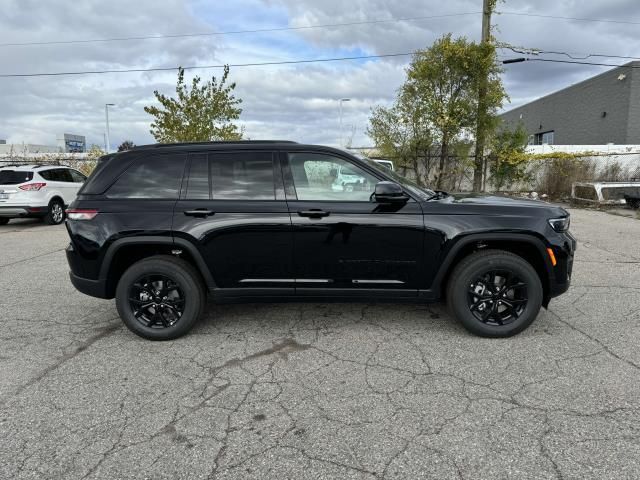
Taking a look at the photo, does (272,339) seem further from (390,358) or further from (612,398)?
(612,398)

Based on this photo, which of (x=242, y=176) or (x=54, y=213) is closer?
(x=242, y=176)

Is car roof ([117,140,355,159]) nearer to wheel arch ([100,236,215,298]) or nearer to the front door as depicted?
the front door

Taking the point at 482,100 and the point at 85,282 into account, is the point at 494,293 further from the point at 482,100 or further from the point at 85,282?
the point at 482,100

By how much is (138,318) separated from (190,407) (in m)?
1.38

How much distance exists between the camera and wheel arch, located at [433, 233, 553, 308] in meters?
3.66

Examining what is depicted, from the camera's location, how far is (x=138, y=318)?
3.91 meters

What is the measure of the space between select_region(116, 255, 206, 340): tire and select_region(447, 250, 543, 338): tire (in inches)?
90.4

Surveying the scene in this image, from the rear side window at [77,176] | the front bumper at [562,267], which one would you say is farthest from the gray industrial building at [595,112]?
the front bumper at [562,267]

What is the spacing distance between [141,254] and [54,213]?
977 centimetres

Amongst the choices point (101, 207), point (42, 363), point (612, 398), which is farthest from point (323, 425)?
point (101, 207)

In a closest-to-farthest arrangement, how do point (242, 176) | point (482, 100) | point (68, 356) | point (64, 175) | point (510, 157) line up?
point (68, 356) → point (242, 176) → point (64, 175) → point (482, 100) → point (510, 157)

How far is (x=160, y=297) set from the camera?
3883 millimetres

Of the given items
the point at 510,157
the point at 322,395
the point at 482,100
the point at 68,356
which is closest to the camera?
the point at 322,395

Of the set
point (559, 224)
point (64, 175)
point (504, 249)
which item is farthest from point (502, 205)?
point (64, 175)
